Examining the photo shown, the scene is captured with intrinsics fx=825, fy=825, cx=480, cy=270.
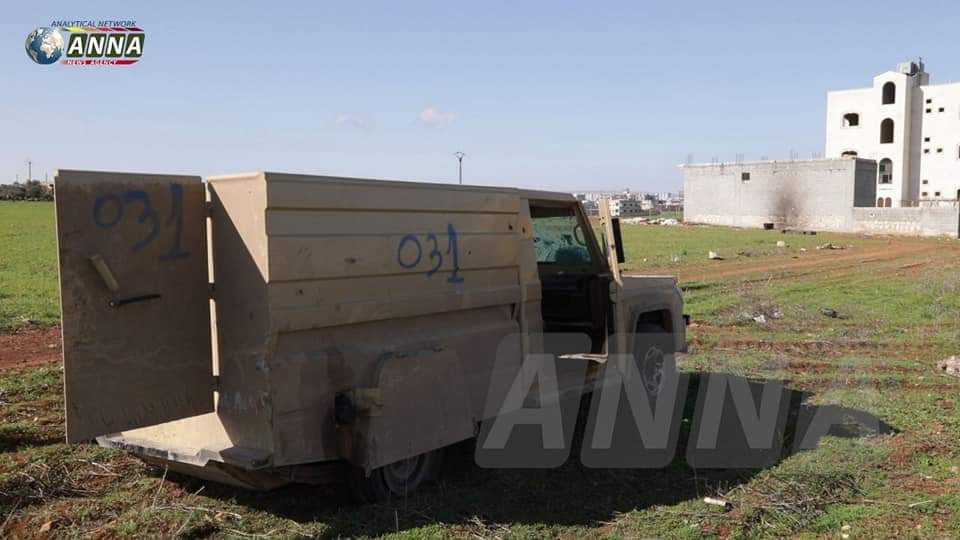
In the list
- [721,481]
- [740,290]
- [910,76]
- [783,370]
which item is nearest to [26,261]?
[740,290]

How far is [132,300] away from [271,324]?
2.33 ft

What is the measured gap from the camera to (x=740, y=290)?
60.8ft

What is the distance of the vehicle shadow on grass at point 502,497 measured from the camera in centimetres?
502

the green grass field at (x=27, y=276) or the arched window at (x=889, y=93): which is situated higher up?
the arched window at (x=889, y=93)

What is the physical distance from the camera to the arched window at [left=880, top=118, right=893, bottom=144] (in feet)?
230

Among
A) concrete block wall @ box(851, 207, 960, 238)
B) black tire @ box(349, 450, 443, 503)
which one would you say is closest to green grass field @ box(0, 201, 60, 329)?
black tire @ box(349, 450, 443, 503)

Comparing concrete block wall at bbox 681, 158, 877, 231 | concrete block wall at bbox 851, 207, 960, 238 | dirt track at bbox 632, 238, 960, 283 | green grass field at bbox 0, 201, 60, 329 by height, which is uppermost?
concrete block wall at bbox 681, 158, 877, 231

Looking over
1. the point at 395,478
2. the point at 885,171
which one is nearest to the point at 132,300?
the point at 395,478

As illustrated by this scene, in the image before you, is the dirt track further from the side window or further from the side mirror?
the side mirror

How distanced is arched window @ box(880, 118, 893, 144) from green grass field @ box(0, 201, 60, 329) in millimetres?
63803

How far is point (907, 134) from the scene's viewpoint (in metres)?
68.2

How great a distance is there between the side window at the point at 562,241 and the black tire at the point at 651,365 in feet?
3.41

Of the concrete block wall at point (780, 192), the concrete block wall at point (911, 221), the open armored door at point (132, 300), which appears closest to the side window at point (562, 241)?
the open armored door at point (132, 300)

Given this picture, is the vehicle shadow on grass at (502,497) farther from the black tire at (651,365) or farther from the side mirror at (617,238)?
the side mirror at (617,238)
